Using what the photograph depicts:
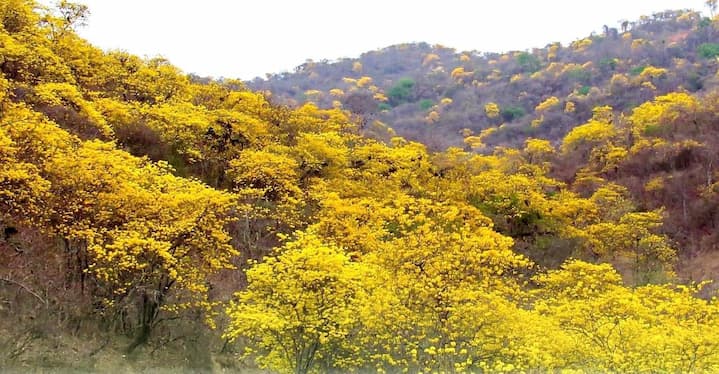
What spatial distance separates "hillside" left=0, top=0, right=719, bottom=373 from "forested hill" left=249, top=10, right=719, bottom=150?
23.3 m

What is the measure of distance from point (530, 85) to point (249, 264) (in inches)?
2740

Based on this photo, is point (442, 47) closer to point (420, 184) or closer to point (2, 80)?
point (420, 184)

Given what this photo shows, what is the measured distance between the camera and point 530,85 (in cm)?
7969

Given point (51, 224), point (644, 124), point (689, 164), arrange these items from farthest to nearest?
point (644, 124)
point (689, 164)
point (51, 224)

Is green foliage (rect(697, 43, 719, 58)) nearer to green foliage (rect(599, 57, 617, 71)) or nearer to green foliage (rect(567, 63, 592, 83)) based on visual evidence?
green foliage (rect(599, 57, 617, 71))

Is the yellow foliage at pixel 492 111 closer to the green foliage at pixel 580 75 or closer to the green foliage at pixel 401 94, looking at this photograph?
the green foliage at pixel 580 75

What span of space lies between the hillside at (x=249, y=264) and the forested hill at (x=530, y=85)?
919 inches

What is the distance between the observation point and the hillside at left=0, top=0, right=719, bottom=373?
11.7 meters

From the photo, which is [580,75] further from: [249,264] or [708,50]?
[249,264]

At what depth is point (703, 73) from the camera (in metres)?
61.8

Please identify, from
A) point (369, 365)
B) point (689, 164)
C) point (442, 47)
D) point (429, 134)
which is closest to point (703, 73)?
point (429, 134)

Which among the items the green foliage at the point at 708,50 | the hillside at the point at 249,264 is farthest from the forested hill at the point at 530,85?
the hillside at the point at 249,264

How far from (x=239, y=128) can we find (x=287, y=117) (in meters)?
5.26

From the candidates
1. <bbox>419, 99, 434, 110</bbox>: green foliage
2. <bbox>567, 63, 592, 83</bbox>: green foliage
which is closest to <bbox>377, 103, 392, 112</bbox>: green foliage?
<bbox>419, 99, 434, 110</bbox>: green foliage
